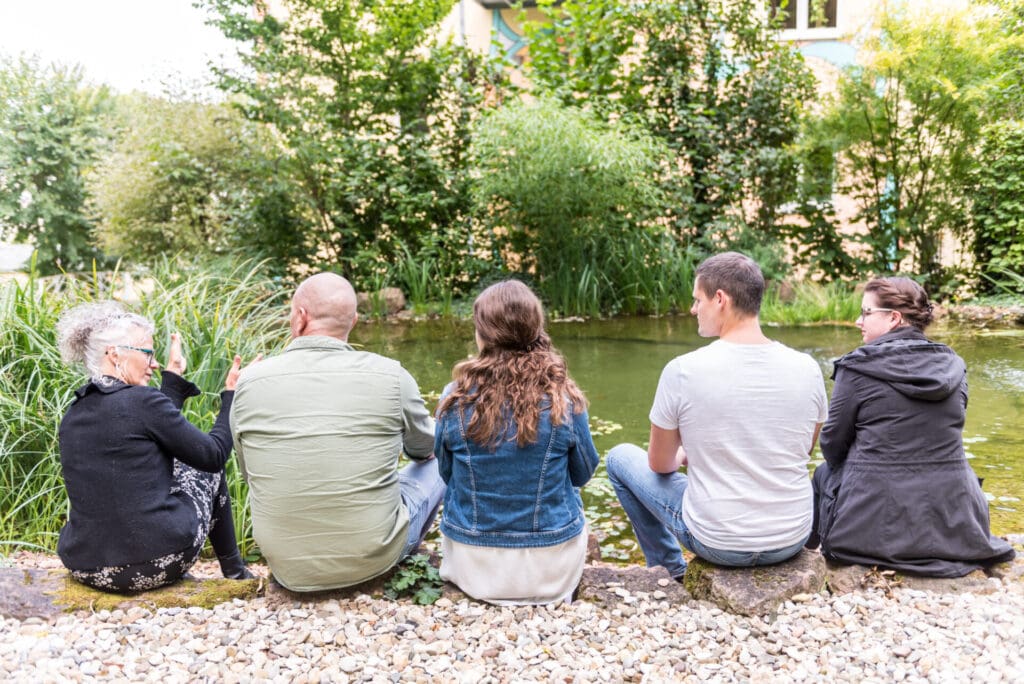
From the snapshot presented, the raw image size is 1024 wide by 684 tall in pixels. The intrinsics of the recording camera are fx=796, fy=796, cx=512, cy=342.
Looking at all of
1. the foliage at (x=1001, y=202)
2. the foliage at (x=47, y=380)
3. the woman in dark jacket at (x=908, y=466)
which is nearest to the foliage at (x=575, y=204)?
the foliage at (x=1001, y=202)

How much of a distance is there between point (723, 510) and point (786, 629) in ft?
1.16

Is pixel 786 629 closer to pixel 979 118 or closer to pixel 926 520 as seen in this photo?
pixel 926 520

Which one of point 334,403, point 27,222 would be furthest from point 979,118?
point 27,222

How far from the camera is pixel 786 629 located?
2.12m

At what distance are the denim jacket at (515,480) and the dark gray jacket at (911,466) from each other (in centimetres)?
85

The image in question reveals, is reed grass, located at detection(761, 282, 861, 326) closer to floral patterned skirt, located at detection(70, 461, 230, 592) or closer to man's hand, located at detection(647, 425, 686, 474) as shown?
man's hand, located at detection(647, 425, 686, 474)

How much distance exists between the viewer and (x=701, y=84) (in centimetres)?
1095

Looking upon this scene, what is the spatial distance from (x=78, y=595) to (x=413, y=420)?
1.10m

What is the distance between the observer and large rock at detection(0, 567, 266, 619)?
2.29 meters

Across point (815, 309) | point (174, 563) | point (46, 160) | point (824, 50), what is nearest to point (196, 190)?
point (46, 160)

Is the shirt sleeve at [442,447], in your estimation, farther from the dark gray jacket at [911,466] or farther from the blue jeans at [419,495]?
the dark gray jacket at [911,466]

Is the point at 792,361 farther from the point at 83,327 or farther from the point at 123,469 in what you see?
the point at 83,327

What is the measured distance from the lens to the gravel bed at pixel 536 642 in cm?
194

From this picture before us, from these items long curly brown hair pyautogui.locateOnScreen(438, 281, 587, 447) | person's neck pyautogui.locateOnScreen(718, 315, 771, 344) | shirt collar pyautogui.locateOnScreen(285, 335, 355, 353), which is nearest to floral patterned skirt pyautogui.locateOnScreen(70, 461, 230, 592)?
shirt collar pyautogui.locateOnScreen(285, 335, 355, 353)
